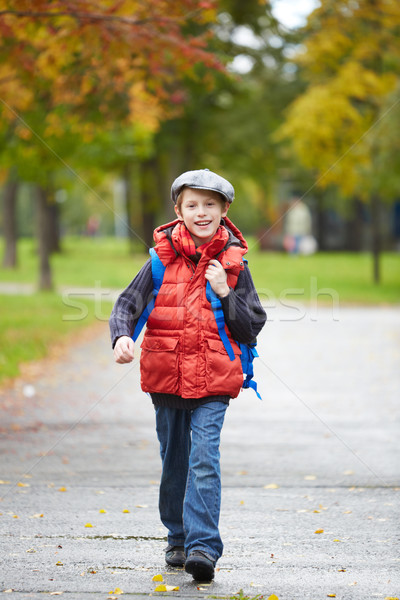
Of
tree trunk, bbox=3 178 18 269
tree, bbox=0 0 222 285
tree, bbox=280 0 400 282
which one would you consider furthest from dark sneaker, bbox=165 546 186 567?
tree trunk, bbox=3 178 18 269

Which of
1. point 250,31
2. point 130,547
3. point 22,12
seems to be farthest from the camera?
point 250,31

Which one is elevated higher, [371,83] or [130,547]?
[371,83]

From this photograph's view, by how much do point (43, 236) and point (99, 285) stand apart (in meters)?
3.17

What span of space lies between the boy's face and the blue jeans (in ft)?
2.51

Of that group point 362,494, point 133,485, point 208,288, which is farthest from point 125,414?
point 208,288

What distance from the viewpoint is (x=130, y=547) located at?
4516 mm

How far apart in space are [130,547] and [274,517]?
0.97 m

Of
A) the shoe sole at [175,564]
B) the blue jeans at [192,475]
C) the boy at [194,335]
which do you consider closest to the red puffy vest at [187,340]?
the boy at [194,335]

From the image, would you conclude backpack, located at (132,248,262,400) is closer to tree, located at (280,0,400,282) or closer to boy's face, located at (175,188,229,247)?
boy's face, located at (175,188,229,247)

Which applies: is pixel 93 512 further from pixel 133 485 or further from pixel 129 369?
pixel 129 369

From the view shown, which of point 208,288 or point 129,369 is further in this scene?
point 129,369

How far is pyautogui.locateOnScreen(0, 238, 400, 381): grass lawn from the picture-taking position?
44.6ft

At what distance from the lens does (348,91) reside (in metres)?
24.7

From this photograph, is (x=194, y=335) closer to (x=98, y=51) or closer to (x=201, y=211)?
(x=201, y=211)
